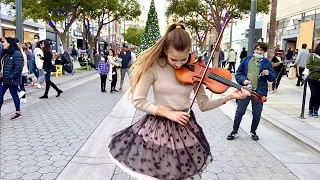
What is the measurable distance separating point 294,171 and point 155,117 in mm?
2678

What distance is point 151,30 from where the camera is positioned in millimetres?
20656

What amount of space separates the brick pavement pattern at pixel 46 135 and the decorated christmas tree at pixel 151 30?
40.0ft

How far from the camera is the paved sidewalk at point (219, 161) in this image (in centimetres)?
364

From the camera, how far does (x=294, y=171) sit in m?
3.89

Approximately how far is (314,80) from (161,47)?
19.9 feet

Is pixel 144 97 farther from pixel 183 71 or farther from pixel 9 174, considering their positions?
pixel 9 174

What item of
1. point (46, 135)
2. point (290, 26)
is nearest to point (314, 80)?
point (46, 135)

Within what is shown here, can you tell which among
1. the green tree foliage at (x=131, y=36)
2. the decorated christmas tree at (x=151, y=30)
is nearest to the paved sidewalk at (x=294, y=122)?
the decorated christmas tree at (x=151, y=30)

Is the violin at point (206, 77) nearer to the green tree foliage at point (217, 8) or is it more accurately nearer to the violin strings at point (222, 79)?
the violin strings at point (222, 79)

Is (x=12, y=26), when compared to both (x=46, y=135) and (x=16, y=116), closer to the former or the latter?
(x=16, y=116)

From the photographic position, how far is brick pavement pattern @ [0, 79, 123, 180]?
3750 mm

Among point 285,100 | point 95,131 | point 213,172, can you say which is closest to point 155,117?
point 213,172

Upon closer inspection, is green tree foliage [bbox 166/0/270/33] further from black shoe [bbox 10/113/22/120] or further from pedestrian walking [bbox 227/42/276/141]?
black shoe [bbox 10/113/22/120]

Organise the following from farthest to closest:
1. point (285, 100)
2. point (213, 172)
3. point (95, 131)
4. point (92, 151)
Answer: point (285, 100), point (95, 131), point (92, 151), point (213, 172)
